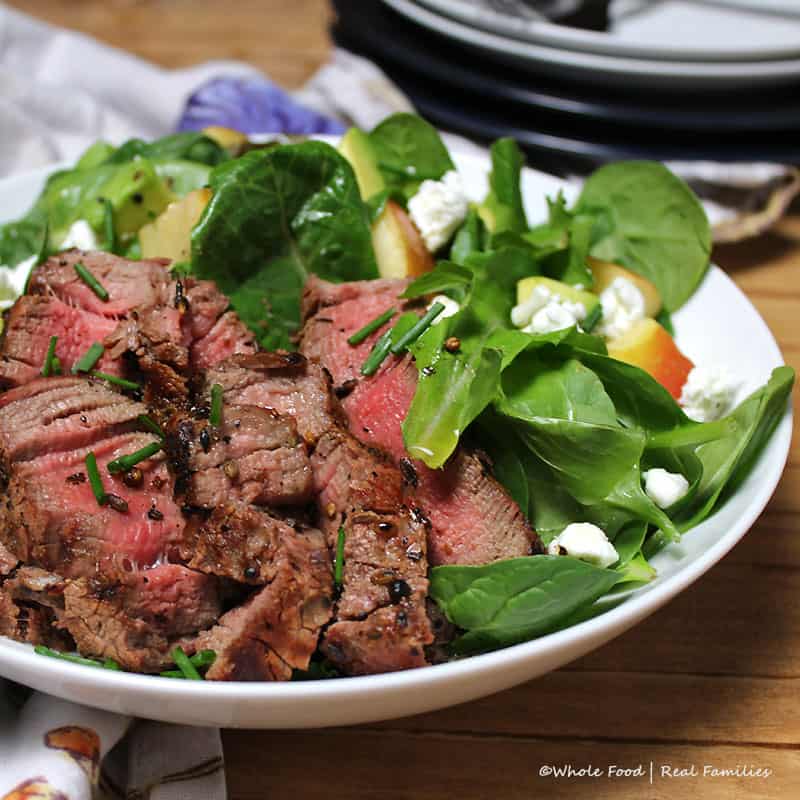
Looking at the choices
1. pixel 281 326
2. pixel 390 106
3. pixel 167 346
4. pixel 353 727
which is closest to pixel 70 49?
pixel 390 106

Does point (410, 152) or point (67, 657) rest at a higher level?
point (410, 152)

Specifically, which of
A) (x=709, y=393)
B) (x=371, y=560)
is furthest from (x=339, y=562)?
(x=709, y=393)

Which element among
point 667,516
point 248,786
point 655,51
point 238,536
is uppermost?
point 655,51

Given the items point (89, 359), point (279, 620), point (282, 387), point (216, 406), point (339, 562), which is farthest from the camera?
point (89, 359)

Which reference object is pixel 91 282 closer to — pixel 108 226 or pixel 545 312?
pixel 108 226

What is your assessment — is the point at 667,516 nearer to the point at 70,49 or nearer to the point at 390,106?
the point at 390,106
